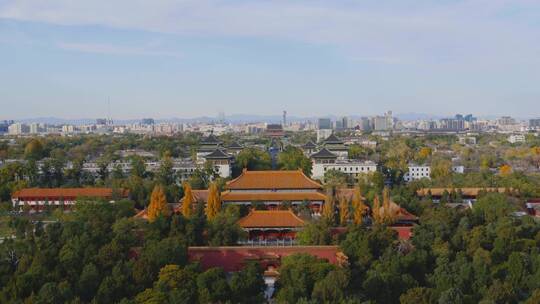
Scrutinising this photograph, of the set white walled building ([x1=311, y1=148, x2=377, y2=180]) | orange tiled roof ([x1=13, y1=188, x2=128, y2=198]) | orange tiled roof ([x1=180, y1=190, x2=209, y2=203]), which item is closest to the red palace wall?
orange tiled roof ([x1=180, y1=190, x2=209, y2=203])

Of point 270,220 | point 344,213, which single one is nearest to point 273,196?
point 270,220

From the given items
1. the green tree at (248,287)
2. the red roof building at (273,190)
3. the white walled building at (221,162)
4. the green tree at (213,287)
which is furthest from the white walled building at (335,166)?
the green tree at (213,287)

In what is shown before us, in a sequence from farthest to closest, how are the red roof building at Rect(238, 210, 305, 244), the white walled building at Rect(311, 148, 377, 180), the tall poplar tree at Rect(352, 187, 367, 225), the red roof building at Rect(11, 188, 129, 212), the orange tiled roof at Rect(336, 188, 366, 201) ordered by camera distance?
the white walled building at Rect(311, 148, 377, 180) < the red roof building at Rect(11, 188, 129, 212) < the orange tiled roof at Rect(336, 188, 366, 201) < the tall poplar tree at Rect(352, 187, 367, 225) < the red roof building at Rect(238, 210, 305, 244)

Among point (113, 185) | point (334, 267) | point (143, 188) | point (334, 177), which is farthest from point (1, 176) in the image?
point (334, 267)

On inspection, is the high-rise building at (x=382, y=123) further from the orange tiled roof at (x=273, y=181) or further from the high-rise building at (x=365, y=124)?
the orange tiled roof at (x=273, y=181)

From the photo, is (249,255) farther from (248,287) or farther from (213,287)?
(213,287)

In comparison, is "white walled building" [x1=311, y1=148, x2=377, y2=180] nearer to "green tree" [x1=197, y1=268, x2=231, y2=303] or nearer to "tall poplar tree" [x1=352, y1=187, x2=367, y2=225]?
"tall poplar tree" [x1=352, y1=187, x2=367, y2=225]
